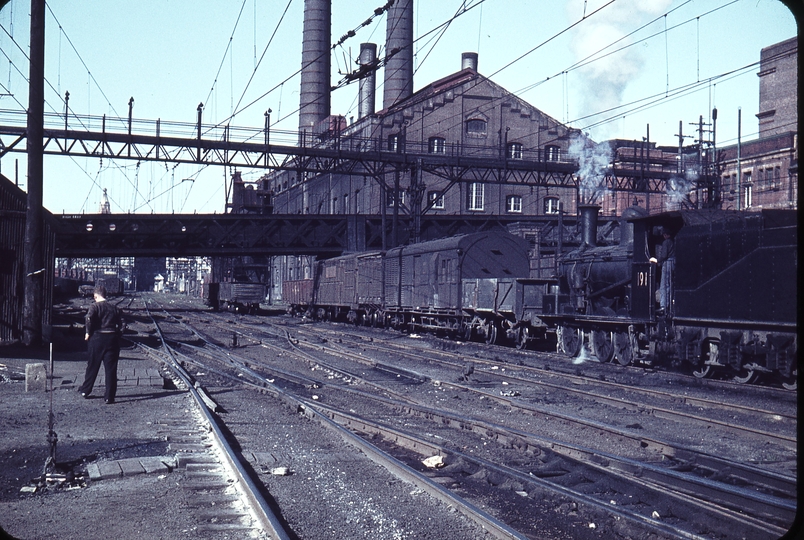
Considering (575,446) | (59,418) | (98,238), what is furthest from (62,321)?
(575,446)

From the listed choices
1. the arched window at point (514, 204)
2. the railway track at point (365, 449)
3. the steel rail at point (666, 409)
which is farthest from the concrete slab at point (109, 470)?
the arched window at point (514, 204)

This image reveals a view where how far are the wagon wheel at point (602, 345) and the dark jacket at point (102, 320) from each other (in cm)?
1168

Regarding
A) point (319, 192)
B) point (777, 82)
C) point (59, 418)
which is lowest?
point (59, 418)

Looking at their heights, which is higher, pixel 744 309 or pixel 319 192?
pixel 319 192

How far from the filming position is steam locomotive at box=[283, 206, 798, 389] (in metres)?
13.0

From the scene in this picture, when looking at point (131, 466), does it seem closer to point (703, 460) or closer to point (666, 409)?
point (703, 460)

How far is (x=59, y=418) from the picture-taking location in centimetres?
Result: 1006

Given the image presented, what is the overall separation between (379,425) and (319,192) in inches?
2189

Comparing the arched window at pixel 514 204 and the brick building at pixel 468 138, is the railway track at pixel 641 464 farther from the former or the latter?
the arched window at pixel 514 204

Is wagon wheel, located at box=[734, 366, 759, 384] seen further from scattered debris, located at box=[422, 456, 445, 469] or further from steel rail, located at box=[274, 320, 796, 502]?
scattered debris, located at box=[422, 456, 445, 469]

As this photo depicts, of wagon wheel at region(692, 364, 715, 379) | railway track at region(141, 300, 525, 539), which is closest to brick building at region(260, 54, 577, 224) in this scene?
railway track at region(141, 300, 525, 539)

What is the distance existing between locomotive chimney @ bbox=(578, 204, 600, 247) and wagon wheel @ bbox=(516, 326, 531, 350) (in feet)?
11.7

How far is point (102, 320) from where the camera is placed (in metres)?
11.3

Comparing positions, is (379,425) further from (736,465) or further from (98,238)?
(98,238)
